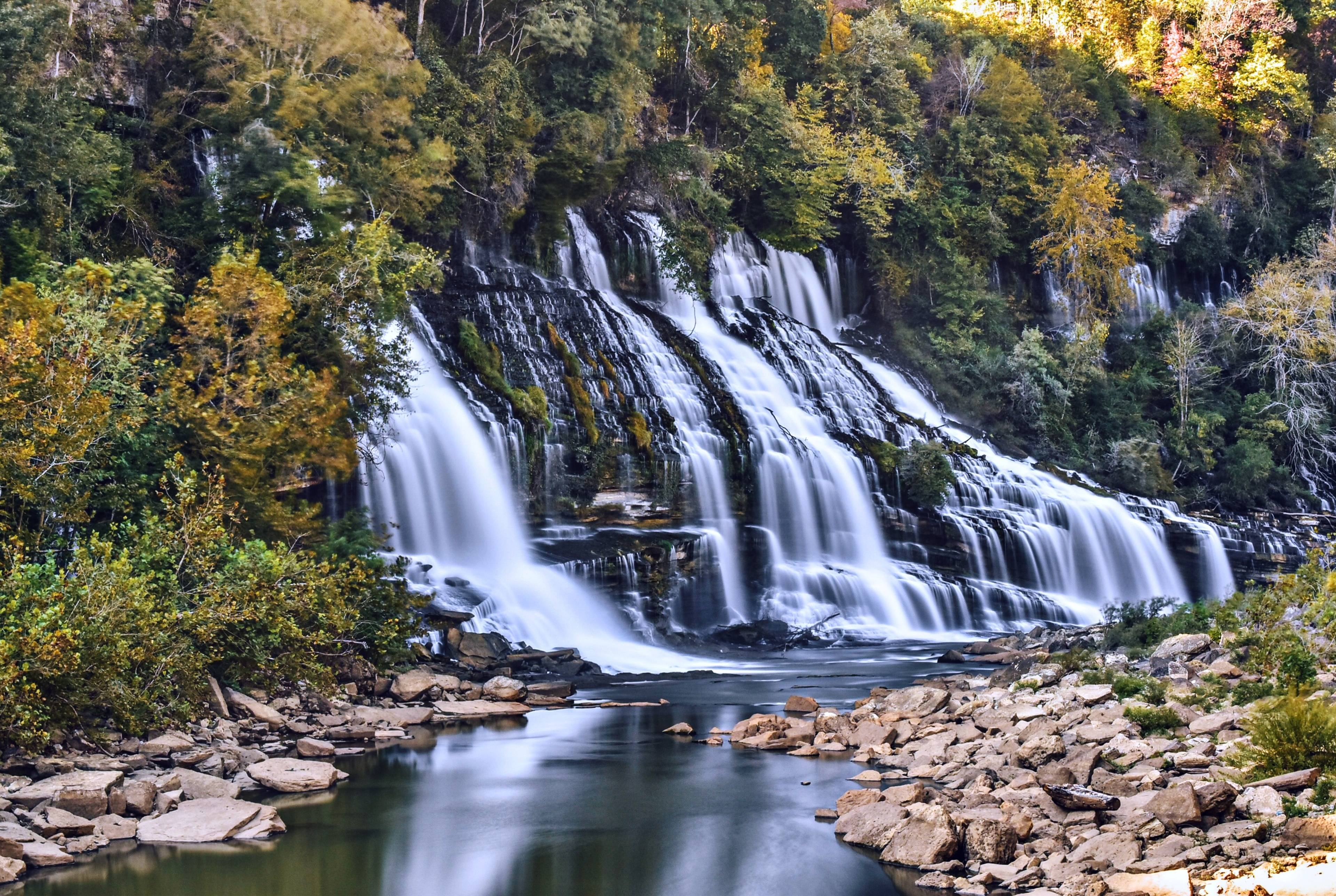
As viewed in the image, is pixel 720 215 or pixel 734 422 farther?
pixel 720 215

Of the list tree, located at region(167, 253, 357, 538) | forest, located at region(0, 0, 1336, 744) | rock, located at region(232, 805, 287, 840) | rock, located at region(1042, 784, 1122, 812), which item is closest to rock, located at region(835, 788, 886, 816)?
rock, located at region(1042, 784, 1122, 812)

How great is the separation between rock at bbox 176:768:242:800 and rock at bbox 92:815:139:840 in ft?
2.90

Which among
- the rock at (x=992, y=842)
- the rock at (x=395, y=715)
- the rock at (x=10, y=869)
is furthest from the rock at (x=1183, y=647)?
the rock at (x=10, y=869)

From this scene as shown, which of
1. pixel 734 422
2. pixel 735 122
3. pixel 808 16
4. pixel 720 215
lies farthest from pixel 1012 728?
pixel 808 16

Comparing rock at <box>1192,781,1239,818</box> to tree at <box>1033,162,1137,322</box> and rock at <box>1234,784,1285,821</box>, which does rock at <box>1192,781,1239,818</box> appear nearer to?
rock at <box>1234,784,1285,821</box>

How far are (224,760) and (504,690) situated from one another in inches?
231

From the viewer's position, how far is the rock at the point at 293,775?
39.2 feet

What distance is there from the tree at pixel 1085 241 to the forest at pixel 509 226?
0.54 feet

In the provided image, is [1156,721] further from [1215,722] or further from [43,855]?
[43,855]

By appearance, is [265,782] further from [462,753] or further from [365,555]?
[365,555]

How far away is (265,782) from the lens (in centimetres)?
1198

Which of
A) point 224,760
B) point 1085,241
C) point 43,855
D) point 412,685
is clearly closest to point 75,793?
point 43,855

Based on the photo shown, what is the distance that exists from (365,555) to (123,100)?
545 inches

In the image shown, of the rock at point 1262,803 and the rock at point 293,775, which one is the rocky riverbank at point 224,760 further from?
the rock at point 1262,803
